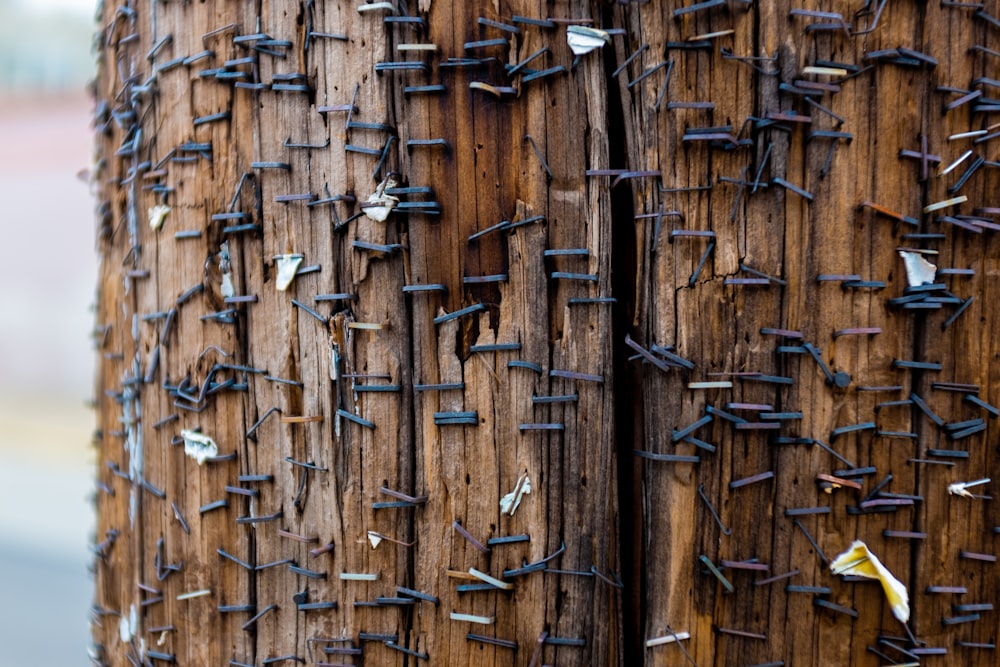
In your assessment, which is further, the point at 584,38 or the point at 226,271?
the point at 226,271

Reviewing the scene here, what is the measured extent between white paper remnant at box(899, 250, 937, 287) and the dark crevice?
0.44 meters

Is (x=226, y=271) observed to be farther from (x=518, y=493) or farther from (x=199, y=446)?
(x=518, y=493)

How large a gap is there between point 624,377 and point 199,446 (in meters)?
0.80

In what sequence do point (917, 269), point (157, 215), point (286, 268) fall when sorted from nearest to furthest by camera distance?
1. point (917, 269)
2. point (286, 268)
3. point (157, 215)

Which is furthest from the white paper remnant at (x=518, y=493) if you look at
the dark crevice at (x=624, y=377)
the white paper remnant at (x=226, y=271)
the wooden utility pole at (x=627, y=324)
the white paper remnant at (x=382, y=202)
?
the white paper remnant at (x=226, y=271)

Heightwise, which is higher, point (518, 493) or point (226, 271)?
point (226, 271)

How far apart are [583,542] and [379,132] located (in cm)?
77

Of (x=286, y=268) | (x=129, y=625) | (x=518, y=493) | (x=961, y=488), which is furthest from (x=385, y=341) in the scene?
(x=961, y=488)

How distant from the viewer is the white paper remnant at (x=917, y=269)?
125cm

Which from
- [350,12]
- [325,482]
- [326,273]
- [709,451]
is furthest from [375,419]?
[350,12]

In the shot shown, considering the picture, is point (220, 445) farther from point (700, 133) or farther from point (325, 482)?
point (700, 133)

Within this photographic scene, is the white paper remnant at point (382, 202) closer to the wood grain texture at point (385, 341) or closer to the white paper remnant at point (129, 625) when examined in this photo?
the wood grain texture at point (385, 341)

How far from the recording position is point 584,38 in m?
1.25

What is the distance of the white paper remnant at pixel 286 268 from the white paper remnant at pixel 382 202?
0.16 meters
